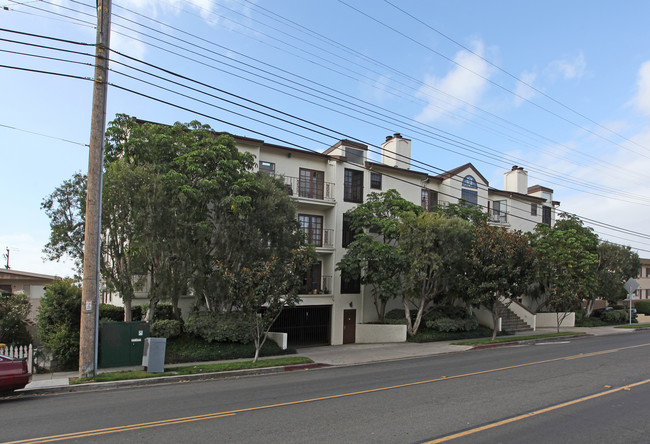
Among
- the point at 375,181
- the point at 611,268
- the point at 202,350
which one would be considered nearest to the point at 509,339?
the point at 375,181

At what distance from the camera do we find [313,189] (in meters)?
23.8

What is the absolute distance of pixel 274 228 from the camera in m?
17.3

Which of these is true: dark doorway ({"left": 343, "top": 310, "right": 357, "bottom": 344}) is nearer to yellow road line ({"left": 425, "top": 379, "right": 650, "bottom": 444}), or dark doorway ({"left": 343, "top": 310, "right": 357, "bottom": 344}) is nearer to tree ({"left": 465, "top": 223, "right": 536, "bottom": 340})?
A: tree ({"left": 465, "top": 223, "right": 536, "bottom": 340})

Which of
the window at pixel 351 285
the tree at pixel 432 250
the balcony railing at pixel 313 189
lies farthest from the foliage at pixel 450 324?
the balcony railing at pixel 313 189

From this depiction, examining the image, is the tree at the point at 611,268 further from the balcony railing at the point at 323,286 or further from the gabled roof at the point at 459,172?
the balcony railing at the point at 323,286

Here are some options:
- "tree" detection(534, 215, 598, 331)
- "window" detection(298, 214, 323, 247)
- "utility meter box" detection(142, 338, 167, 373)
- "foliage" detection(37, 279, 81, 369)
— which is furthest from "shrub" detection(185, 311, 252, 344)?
"tree" detection(534, 215, 598, 331)

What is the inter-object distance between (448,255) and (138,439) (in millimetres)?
16404

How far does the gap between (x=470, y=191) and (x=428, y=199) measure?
4189 mm

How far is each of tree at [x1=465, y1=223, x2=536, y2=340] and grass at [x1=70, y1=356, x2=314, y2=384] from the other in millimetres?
9486

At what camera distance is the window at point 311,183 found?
23.5 meters

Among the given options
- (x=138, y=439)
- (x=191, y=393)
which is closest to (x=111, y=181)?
(x=191, y=393)

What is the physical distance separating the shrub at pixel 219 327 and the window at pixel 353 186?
10056 mm

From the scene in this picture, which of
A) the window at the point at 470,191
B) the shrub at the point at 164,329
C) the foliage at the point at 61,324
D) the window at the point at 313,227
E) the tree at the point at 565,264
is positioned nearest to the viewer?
the foliage at the point at 61,324

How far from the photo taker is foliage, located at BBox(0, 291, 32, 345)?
574 inches
